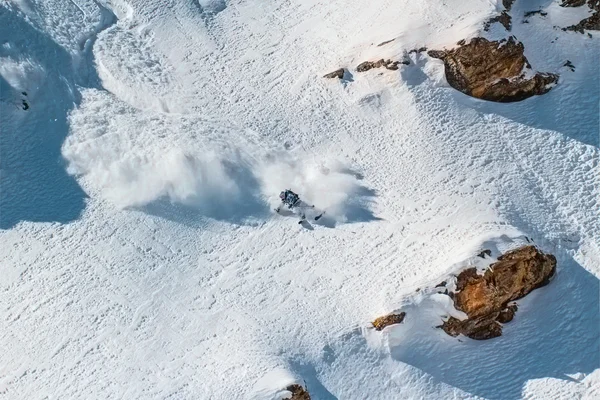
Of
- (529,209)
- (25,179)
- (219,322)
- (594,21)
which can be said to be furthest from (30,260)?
(594,21)

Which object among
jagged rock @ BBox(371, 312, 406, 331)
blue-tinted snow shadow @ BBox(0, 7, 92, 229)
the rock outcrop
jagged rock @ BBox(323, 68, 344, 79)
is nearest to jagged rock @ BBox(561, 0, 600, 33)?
jagged rock @ BBox(323, 68, 344, 79)

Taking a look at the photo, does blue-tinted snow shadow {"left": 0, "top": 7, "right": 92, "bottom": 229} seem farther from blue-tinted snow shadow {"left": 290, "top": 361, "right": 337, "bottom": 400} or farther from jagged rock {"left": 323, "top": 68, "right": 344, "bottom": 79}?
jagged rock {"left": 323, "top": 68, "right": 344, "bottom": 79}

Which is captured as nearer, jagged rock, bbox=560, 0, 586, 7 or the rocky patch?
the rocky patch

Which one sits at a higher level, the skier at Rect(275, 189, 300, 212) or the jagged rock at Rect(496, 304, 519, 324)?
the skier at Rect(275, 189, 300, 212)

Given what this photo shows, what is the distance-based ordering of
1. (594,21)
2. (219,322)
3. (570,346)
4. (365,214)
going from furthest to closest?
(594,21) < (365,214) < (219,322) < (570,346)

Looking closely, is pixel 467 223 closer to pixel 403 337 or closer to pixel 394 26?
pixel 403 337

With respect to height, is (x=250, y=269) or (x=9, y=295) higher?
(x=9, y=295)

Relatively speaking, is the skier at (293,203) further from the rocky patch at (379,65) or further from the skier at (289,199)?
the rocky patch at (379,65)

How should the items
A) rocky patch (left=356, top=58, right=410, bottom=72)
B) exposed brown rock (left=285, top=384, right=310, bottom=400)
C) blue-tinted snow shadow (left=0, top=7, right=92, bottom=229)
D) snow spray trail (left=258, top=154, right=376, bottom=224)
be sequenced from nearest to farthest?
1. exposed brown rock (left=285, top=384, right=310, bottom=400)
2. snow spray trail (left=258, top=154, right=376, bottom=224)
3. blue-tinted snow shadow (left=0, top=7, right=92, bottom=229)
4. rocky patch (left=356, top=58, right=410, bottom=72)
